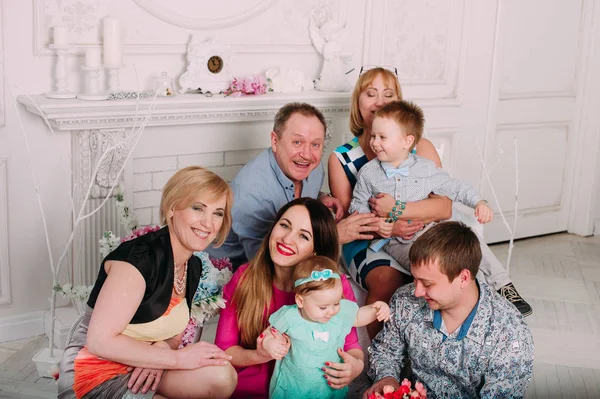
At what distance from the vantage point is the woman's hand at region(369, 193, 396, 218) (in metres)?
3.14

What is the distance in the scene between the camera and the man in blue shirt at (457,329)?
260 centimetres

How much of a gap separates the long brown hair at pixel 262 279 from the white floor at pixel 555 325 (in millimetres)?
448

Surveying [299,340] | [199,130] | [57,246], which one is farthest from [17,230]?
[299,340]

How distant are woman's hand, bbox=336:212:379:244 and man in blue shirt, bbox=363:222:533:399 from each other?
0.42 meters

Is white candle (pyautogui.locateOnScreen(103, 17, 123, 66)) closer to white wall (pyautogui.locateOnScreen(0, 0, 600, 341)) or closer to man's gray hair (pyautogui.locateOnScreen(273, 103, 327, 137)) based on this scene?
white wall (pyautogui.locateOnScreen(0, 0, 600, 341))

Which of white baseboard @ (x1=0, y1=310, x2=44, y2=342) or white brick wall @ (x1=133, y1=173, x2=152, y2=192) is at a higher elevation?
white brick wall @ (x1=133, y1=173, x2=152, y2=192)

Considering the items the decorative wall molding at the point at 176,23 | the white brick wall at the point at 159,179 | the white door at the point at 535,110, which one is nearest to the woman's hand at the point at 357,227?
the white brick wall at the point at 159,179

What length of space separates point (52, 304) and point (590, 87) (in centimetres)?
372

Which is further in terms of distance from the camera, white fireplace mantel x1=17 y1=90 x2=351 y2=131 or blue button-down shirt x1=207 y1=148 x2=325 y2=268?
white fireplace mantel x1=17 y1=90 x2=351 y2=131

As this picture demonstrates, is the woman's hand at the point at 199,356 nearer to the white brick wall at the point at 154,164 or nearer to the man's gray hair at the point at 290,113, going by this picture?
the man's gray hair at the point at 290,113

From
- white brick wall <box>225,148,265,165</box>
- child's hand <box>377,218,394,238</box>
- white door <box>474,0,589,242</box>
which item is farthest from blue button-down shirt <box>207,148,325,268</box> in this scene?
white door <box>474,0,589,242</box>

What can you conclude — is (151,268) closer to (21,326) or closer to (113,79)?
(113,79)

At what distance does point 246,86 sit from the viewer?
3.99 m

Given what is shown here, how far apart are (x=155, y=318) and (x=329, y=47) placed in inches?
86.8
